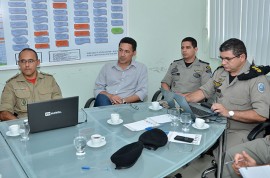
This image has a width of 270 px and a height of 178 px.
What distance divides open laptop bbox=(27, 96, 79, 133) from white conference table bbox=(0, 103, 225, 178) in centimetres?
5

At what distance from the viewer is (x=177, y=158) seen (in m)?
1.54

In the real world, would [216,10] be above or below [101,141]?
above

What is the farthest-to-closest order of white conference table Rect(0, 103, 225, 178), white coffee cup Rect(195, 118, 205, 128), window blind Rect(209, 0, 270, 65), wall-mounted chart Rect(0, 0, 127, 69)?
window blind Rect(209, 0, 270, 65)
wall-mounted chart Rect(0, 0, 127, 69)
white coffee cup Rect(195, 118, 205, 128)
white conference table Rect(0, 103, 225, 178)

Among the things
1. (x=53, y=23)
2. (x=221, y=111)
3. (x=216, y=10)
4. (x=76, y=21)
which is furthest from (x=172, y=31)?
(x=221, y=111)

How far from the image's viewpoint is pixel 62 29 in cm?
313

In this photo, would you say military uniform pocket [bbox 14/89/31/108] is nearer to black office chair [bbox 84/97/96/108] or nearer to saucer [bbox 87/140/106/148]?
black office chair [bbox 84/97/96/108]

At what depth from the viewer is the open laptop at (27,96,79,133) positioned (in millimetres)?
1799

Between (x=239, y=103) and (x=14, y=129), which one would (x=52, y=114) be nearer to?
(x=14, y=129)

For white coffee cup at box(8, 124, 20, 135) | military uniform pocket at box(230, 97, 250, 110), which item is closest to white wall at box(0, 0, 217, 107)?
white coffee cup at box(8, 124, 20, 135)

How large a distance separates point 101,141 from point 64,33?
1821mm

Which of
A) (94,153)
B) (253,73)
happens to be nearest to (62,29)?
(94,153)

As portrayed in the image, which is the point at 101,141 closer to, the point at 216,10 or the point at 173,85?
the point at 173,85

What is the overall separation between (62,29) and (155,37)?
49.6 inches

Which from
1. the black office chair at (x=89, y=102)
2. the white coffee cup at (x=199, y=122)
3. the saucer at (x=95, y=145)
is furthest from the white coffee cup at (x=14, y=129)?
the white coffee cup at (x=199, y=122)
